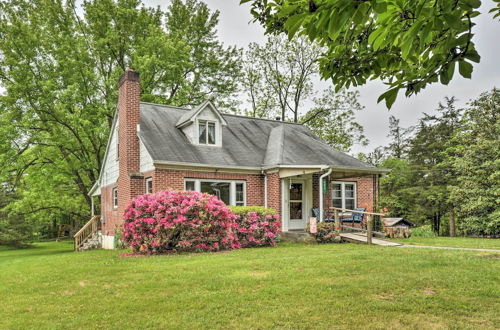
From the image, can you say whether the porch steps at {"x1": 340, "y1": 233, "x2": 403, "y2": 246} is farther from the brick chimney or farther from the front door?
the brick chimney

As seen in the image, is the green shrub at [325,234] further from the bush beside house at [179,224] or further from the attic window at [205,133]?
the attic window at [205,133]

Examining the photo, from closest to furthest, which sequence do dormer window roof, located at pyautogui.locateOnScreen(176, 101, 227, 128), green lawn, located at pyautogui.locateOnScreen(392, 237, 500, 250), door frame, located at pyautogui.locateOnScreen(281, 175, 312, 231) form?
green lawn, located at pyautogui.locateOnScreen(392, 237, 500, 250) < door frame, located at pyautogui.locateOnScreen(281, 175, 312, 231) < dormer window roof, located at pyautogui.locateOnScreen(176, 101, 227, 128)

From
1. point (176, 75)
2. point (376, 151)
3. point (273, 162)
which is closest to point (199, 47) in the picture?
point (176, 75)

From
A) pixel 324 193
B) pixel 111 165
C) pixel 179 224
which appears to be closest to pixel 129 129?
pixel 111 165

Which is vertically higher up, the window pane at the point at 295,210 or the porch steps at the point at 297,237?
the window pane at the point at 295,210

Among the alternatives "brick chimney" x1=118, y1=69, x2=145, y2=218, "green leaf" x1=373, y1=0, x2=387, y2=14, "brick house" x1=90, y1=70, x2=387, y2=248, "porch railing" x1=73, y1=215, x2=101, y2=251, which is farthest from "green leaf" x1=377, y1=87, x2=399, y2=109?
"porch railing" x1=73, y1=215, x2=101, y2=251

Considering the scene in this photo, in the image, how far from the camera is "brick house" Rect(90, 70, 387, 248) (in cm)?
1481

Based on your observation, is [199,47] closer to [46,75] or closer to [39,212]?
[46,75]

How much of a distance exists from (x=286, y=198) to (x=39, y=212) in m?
17.2

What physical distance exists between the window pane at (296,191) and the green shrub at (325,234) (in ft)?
9.28

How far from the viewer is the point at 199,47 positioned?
28.0 m

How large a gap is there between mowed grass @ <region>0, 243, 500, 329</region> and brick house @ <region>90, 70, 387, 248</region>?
6.40 meters

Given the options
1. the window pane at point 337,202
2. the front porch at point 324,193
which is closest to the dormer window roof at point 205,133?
the front porch at point 324,193

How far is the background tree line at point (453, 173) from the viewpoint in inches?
718
